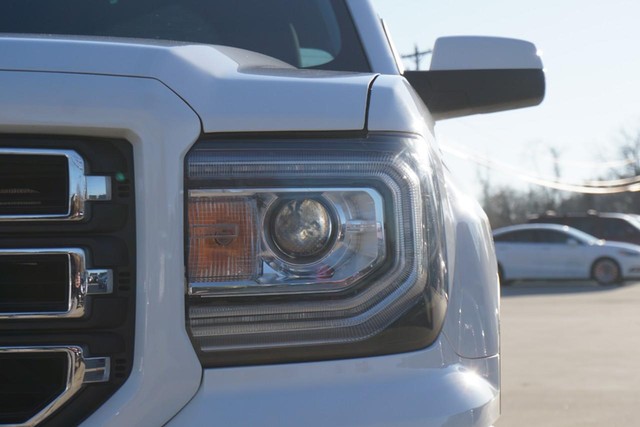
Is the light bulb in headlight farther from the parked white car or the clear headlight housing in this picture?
the parked white car

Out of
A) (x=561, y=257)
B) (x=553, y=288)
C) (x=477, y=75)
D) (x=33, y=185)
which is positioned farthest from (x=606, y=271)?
(x=33, y=185)

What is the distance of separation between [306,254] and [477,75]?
1293mm

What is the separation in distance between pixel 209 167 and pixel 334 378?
41 centimetres

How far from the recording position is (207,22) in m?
2.90

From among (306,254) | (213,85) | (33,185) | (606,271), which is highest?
(213,85)

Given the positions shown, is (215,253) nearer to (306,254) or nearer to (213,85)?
(306,254)

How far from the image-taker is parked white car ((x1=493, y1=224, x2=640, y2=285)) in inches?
808

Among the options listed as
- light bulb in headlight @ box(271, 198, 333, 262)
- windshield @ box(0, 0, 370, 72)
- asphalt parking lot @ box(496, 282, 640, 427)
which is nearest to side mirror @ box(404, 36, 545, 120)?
windshield @ box(0, 0, 370, 72)

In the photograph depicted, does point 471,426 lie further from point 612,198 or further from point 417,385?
point 612,198

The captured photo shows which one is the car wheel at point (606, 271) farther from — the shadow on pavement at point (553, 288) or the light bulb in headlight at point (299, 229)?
the light bulb in headlight at point (299, 229)

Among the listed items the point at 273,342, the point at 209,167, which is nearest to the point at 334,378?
the point at 273,342

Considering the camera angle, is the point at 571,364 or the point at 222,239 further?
the point at 571,364

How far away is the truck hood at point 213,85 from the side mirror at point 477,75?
41.5 inches

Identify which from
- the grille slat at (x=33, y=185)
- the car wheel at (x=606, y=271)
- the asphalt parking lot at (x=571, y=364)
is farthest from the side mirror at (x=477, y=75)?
the car wheel at (x=606, y=271)
